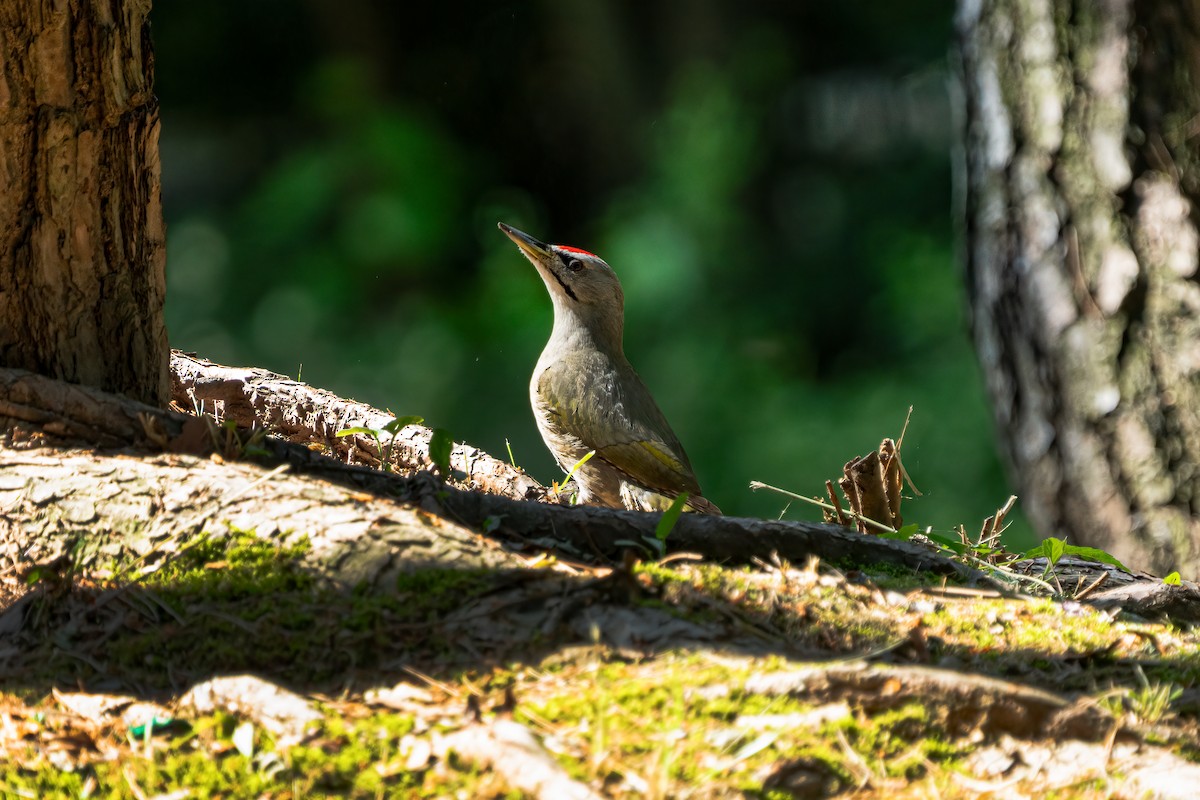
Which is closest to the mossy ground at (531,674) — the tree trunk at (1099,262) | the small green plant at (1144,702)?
the small green plant at (1144,702)

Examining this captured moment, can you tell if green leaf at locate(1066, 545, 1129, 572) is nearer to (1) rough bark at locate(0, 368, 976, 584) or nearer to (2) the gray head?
(1) rough bark at locate(0, 368, 976, 584)

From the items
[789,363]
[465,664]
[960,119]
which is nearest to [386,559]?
[465,664]

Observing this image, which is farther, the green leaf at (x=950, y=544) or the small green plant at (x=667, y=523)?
the green leaf at (x=950, y=544)

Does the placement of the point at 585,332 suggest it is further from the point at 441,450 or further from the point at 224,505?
the point at 224,505

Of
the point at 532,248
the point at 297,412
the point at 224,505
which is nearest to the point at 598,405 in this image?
the point at 532,248

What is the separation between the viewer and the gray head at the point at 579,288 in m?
5.52

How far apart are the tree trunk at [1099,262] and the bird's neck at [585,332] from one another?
1638mm

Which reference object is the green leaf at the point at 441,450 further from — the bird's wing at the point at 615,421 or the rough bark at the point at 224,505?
the bird's wing at the point at 615,421

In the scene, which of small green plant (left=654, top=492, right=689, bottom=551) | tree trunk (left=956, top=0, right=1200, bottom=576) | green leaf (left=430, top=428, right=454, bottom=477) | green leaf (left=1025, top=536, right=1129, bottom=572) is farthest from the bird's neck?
small green plant (left=654, top=492, right=689, bottom=551)

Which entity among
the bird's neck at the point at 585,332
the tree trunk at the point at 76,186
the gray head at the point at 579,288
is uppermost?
the tree trunk at the point at 76,186

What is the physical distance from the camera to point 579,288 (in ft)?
18.1

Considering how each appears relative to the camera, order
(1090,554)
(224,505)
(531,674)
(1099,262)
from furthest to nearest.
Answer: (1099,262), (1090,554), (224,505), (531,674)

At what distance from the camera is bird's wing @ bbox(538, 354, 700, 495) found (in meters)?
4.89

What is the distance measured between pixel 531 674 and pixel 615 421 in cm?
310
